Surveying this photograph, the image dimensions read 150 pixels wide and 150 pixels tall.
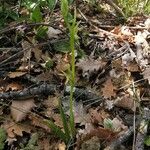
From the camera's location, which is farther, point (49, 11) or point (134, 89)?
point (49, 11)

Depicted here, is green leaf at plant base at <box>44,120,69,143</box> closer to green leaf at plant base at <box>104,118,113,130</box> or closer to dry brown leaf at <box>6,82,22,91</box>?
green leaf at plant base at <box>104,118,113,130</box>

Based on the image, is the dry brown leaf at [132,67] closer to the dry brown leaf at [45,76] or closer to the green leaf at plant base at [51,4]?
the dry brown leaf at [45,76]

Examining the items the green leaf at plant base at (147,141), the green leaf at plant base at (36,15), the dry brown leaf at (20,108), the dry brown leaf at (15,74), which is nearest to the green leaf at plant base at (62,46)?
the green leaf at plant base at (36,15)

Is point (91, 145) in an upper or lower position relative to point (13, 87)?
lower

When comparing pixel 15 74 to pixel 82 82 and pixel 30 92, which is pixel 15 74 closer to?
pixel 30 92

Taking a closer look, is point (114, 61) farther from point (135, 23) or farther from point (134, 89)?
point (135, 23)

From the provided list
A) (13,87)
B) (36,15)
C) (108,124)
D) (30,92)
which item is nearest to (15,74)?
(13,87)

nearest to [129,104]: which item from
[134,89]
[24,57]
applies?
[134,89]
